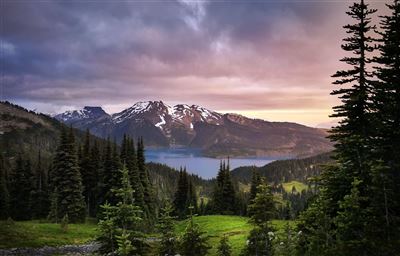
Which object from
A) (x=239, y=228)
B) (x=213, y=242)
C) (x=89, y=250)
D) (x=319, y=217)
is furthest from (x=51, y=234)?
(x=319, y=217)

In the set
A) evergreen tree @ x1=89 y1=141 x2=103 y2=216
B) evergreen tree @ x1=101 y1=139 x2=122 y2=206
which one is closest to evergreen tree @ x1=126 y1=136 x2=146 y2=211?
evergreen tree @ x1=101 y1=139 x2=122 y2=206

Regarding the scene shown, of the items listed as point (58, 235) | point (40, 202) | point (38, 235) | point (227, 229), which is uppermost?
point (40, 202)

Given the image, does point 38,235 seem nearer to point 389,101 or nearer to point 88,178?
point 88,178

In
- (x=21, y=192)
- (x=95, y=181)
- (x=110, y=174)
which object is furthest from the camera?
(x=95, y=181)

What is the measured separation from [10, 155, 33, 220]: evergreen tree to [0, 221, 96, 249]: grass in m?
23.9

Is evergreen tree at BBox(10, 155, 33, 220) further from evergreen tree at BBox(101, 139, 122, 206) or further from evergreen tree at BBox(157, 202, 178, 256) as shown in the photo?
evergreen tree at BBox(157, 202, 178, 256)

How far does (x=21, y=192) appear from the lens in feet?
265

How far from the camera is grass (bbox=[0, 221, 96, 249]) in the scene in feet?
161

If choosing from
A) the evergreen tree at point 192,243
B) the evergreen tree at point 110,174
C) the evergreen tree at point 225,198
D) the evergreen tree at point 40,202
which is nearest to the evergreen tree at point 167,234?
the evergreen tree at point 192,243

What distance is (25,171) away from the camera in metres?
81.9

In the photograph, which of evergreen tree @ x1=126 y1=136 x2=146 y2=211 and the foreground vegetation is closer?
the foreground vegetation

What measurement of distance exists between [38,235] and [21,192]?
31.2m

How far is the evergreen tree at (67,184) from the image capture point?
6950cm

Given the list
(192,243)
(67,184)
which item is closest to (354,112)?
(192,243)
